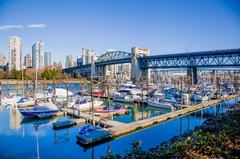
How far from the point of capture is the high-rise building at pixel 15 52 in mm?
134750

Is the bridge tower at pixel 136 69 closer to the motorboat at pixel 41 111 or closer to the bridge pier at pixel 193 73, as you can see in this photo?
the bridge pier at pixel 193 73

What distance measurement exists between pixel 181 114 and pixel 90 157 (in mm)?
16739

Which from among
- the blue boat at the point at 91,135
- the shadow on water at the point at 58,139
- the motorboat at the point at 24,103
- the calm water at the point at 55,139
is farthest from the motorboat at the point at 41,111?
the blue boat at the point at 91,135

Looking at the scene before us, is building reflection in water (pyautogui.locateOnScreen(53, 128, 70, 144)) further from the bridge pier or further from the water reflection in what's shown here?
the bridge pier

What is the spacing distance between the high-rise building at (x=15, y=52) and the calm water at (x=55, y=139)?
395ft

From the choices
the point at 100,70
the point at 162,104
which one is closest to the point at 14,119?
the point at 162,104

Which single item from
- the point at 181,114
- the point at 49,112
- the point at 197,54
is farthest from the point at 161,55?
the point at 49,112

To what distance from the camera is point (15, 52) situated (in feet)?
446

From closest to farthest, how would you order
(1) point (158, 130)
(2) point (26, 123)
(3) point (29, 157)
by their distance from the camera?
(3) point (29, 157), (1) point (158, 130), (2) point (26, 123)

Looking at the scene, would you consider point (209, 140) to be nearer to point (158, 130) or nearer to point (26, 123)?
point (158, 130)

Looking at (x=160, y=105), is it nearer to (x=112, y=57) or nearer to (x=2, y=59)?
(x=112, y=57)

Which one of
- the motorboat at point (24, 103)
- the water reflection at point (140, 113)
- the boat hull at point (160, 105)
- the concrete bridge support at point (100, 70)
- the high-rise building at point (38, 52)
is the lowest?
the water reflection at point (140, 113)

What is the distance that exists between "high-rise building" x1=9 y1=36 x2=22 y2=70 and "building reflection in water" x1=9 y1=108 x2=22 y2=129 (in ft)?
361

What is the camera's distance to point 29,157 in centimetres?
1523
